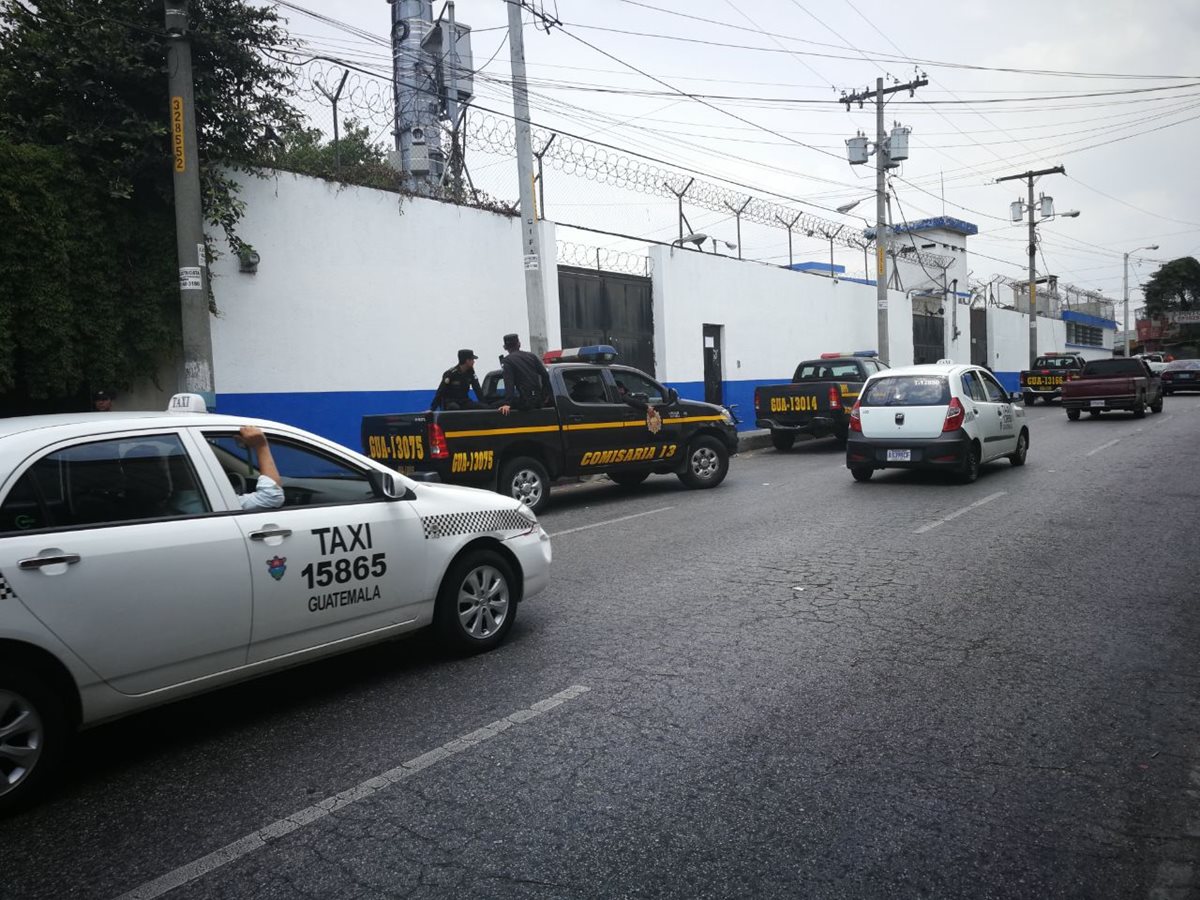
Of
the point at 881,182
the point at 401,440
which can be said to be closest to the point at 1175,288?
the point at 881,182

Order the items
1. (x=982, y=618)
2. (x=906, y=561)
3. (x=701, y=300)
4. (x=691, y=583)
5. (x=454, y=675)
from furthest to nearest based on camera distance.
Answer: (x=701, y=300), (x=906, y=561), (x=691, y=583), (x=982, y=618), (x=454, y=675)

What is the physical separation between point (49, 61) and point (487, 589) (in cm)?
936

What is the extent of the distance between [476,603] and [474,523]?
0.49 metres

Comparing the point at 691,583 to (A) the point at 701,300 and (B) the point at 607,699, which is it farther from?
(A) the point at 701,300

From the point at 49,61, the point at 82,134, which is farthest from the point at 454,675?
the point at 49,61

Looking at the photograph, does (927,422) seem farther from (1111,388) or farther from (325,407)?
(1111,388)

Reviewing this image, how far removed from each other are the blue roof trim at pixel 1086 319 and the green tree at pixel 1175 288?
2142 centimetres

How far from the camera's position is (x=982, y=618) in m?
5.80

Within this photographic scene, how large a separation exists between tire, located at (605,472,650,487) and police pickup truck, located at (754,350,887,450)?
523 centimetres

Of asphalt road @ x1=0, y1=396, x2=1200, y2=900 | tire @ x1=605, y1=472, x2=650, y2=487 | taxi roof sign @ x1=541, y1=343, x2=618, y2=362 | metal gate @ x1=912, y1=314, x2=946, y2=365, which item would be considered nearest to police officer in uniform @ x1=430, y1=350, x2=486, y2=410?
taxi roof sign @ x1=541, y1=343, x2=618, y2=362

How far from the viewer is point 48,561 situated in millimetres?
3514

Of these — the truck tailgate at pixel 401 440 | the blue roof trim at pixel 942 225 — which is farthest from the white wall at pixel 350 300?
the blue roof trim at pixel 942 225

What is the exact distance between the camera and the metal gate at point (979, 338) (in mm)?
41750

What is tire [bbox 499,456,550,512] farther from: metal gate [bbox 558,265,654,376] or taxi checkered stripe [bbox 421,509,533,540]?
metal gate [bbox 558,265,654,376]
